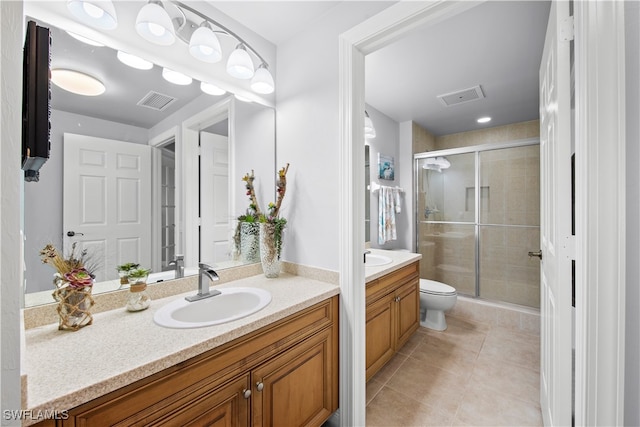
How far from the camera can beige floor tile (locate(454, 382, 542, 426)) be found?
1520 mm

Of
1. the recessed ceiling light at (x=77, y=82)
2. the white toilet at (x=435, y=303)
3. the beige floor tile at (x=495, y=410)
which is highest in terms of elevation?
the recessed ceiling light at (x=77, y=82)

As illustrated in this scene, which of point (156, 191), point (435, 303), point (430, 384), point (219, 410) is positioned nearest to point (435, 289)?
point (435, 303)

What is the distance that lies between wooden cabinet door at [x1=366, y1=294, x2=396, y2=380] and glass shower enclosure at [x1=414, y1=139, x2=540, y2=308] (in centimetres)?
169

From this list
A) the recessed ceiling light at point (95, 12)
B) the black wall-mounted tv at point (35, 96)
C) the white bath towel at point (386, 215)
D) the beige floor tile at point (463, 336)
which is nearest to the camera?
the black wall-mounted tv at point (35, 96)

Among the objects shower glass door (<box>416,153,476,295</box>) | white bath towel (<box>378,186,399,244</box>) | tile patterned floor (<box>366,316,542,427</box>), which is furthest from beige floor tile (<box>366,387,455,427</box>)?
shower glass door (<box>416,153,476,295</box>)

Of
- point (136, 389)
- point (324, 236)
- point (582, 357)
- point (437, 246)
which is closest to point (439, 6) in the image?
point (324, 236)

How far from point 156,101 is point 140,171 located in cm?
36

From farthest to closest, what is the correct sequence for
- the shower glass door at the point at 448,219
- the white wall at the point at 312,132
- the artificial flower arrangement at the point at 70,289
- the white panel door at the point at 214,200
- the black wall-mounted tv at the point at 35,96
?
the shower glass door at the point at 448,219, the white panel door at the point at 214,200, the white wall at the point at 312,132, the artificial flower arrangement at the point at 70,289, the black wall-mounted tv at the point at 35,96

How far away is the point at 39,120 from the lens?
0.62 meters

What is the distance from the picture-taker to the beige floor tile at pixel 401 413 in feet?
5.01

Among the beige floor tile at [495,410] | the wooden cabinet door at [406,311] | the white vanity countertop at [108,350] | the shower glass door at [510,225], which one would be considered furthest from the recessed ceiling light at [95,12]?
the shower glass door at [510,225]

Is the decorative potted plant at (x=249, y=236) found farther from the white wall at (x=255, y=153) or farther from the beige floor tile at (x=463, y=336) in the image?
the beige floor tile at (x=463, y=336)

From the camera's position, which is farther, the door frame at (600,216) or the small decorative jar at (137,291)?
the small decorative jar at (137,291)

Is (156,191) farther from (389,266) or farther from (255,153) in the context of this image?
(389,266)
